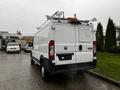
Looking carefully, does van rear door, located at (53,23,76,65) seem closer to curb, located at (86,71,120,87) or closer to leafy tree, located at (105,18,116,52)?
curb, located at (86,71,120,87)

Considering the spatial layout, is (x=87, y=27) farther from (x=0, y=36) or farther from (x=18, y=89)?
(x=0, y=36)

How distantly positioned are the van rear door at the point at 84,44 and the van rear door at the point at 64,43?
0.23m

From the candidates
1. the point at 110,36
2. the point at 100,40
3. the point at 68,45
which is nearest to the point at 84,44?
the point at 68,45

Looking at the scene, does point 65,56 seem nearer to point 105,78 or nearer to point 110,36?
point 105,78

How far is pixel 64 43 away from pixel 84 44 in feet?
3.12

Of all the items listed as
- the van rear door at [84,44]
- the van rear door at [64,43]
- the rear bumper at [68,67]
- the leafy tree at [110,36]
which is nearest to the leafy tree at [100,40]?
the leafy tree at [110,36]

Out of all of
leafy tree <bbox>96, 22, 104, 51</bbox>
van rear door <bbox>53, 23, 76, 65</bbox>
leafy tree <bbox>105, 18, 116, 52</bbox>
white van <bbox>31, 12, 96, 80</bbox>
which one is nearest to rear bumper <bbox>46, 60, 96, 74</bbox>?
white van <bbox>31, 12, 96, 80</bbox>

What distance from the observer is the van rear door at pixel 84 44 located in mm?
5793

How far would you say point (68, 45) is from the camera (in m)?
5.60

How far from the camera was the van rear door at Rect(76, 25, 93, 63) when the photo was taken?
5793 mm

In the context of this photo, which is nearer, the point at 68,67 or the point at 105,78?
the point at 68,67

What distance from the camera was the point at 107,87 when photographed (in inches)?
205

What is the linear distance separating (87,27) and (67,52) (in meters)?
1.44

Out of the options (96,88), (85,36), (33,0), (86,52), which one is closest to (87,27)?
(85,36)
